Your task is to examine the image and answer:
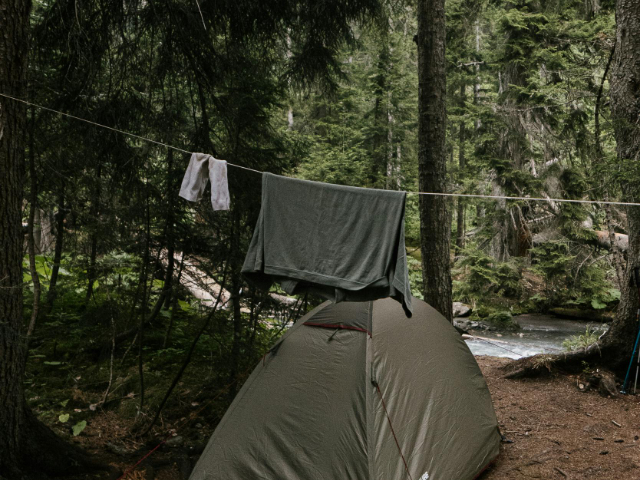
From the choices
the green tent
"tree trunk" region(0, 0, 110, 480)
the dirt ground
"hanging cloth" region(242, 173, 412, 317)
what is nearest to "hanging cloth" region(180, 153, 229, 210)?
"hanging cloth" region(242, 173, 412, 317)

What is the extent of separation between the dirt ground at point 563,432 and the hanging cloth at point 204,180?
131 inches

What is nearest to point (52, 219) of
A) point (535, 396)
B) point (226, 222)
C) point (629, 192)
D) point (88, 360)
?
point (88, 360)

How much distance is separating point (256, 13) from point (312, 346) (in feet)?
12.0

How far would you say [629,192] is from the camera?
5211 mm

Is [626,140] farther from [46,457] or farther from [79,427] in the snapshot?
[79,427]

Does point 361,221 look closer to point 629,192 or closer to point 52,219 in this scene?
point 629,192

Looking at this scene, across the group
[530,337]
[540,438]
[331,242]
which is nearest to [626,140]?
[540,438]

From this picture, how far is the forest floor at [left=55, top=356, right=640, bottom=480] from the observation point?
14.1 feet

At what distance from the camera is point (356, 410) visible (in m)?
3.85

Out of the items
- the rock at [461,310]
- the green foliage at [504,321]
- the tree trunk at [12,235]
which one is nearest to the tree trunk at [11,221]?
the tree trunk at [12,235]

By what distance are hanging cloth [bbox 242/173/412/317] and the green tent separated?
3.15 ft

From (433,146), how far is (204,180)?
3110 millimetres

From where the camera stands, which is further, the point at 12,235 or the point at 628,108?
the point at 628,108

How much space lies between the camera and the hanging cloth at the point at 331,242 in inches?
124
